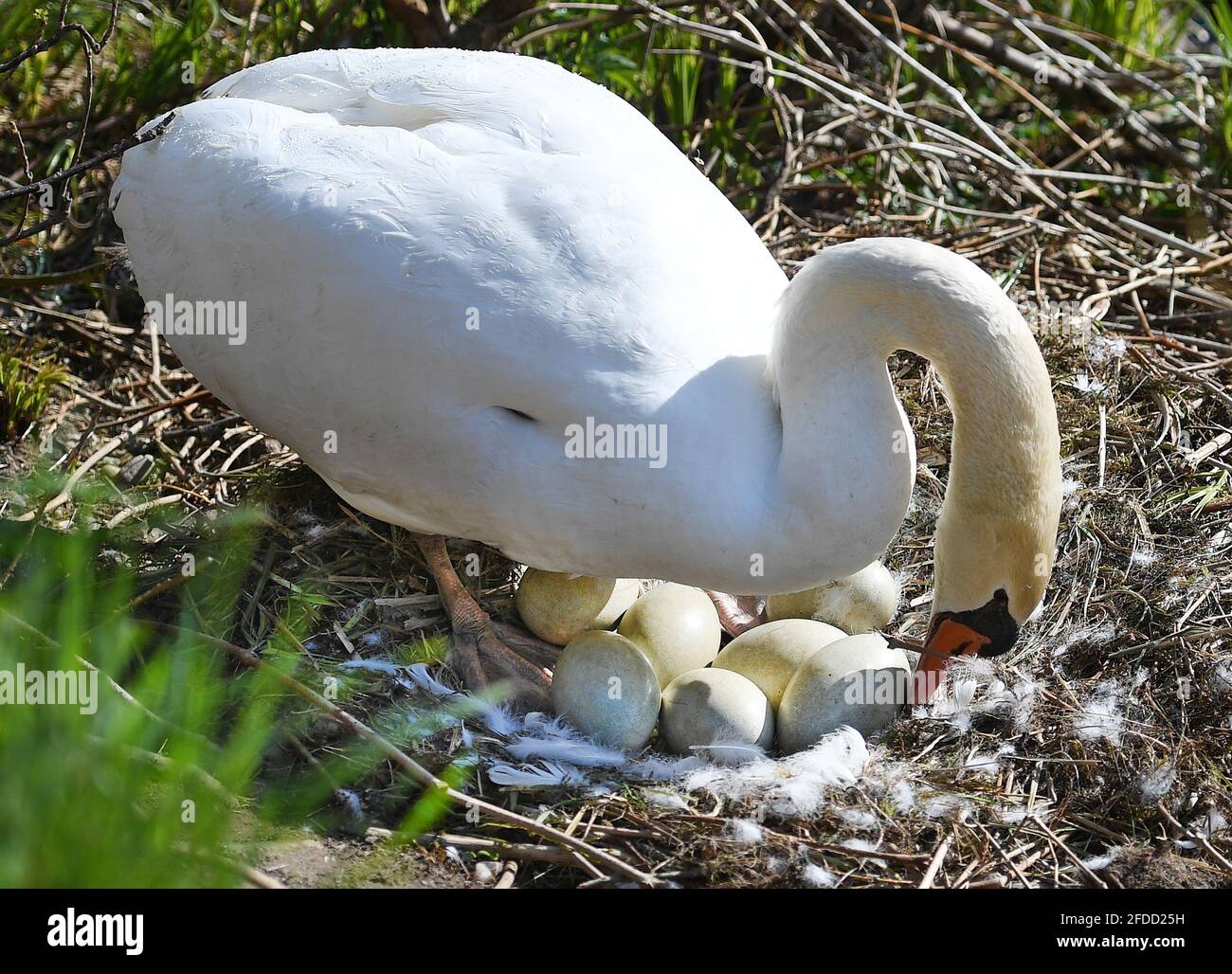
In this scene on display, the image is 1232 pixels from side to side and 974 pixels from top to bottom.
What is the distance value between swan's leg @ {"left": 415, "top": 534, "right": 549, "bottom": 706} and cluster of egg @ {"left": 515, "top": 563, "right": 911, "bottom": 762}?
20 cm

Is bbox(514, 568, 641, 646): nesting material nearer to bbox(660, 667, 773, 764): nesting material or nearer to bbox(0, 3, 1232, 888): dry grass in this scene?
bbox(0, 3, 1232, 888): dry grass

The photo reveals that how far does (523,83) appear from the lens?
173 inches

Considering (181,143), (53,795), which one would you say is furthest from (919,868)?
→ (181,143)

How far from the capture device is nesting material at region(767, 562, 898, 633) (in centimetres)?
456

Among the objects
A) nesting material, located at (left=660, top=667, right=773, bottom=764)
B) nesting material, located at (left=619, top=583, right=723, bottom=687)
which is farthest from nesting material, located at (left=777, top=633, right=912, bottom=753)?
nesting material, located at (left=619, top=583, right=723, bottom=687)

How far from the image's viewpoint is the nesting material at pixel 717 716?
4.00 m

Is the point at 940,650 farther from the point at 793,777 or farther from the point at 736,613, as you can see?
the point at 736,613

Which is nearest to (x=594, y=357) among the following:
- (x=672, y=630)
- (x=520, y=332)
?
(x=520, y=332)

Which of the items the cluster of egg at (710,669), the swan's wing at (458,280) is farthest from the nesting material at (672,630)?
the swan's wing at (458,280)

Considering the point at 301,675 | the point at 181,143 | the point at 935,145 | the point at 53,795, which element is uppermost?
the point at 935,145

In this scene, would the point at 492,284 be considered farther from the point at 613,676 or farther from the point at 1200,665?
the point at 1200,665

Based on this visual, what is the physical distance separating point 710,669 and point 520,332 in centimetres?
132

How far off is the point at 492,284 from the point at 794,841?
177 centimetres

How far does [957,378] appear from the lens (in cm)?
355
